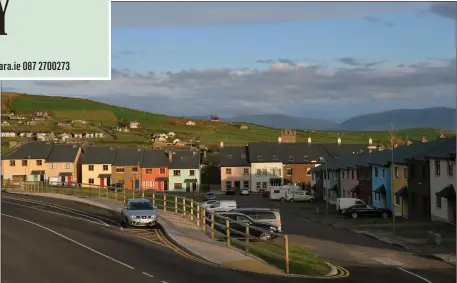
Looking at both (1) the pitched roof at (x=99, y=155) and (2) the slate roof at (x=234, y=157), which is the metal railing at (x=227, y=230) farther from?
(2) the slate roof at (x=234, y=157)

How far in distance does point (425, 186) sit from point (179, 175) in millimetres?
65882

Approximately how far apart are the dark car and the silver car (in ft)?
111

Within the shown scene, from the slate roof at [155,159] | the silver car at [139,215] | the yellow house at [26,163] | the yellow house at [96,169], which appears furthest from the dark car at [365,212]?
the yellow house at [26,163]

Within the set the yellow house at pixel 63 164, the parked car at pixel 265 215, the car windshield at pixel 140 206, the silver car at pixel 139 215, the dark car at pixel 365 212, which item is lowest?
the dark car at pixel 365 212

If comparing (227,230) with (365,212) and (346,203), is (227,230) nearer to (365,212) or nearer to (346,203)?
(365,212)

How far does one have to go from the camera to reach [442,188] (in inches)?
1882

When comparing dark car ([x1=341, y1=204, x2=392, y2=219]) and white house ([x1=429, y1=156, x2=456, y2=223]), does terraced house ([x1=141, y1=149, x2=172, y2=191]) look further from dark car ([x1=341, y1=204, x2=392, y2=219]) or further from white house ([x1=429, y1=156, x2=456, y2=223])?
white house ([x1=429, y1=156, x2=456, y2=223])

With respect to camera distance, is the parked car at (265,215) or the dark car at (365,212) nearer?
the parked car at (265,215)

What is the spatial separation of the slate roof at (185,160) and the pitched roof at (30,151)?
2416 centimetres

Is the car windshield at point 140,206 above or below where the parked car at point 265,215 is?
above

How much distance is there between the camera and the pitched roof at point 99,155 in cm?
11225

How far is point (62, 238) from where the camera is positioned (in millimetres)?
24688

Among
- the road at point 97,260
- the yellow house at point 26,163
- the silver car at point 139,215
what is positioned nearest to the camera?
the road at point 97,260

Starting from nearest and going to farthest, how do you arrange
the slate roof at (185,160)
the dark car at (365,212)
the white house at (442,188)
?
1. the white house at (442,188)
2. the dark car at (365,212)
3. the slate roof at (185,160)
